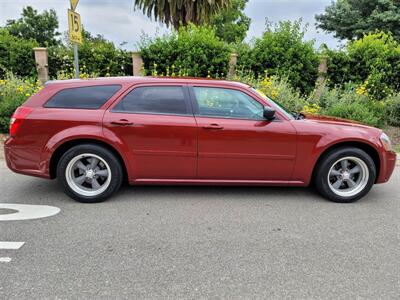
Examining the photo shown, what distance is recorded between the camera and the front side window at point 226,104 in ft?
13.9

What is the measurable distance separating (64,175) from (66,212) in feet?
1.63

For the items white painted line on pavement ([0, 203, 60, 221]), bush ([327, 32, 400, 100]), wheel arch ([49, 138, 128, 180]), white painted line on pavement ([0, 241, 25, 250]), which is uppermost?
bush ([327, 32, 400, 100])

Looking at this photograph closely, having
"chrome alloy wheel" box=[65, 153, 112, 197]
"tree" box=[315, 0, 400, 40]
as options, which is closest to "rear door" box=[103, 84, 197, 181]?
"chrome alloy wheel" box=[65, 153, 112, 197]

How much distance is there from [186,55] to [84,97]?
6.40 meters

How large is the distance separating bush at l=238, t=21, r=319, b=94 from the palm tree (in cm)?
918

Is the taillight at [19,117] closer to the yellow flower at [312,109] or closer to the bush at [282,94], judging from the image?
the bush at [282,94]

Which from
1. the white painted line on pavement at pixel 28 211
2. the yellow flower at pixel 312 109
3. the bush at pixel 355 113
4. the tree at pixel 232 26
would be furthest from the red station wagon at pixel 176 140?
the tree at pixel 232 26

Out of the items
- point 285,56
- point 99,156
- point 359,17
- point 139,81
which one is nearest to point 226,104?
point 139,81

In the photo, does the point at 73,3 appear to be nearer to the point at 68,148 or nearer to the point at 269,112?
the point at 68,148

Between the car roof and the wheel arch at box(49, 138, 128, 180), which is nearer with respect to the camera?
the wheel arch at box(49, 138, 128, 180)

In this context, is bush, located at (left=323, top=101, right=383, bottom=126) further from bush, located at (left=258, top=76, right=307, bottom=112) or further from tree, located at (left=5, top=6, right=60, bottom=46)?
tree, located at (left=5, top=6, right=60, bottom=46)

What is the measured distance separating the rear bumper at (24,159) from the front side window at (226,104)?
213 centimetres

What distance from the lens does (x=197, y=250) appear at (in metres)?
3.08

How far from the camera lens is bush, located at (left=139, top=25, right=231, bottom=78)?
33.1ft
